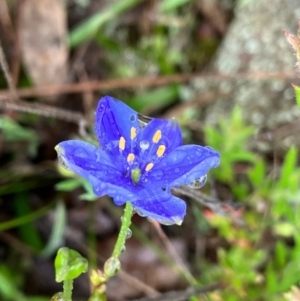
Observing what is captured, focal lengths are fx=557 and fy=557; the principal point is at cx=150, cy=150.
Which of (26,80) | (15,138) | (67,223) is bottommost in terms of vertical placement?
(67,223)

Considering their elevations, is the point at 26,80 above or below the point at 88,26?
below

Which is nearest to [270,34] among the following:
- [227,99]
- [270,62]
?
[270,62]

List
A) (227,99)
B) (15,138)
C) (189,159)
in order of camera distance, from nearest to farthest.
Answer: (189,159)
(15,138)
(227,99)

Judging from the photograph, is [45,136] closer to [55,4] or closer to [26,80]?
[26,80]

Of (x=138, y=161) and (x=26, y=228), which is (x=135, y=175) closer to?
(x=138, y=161)

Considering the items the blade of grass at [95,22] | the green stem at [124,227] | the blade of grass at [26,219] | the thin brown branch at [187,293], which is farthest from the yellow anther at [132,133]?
the blade of grass at [95,22]

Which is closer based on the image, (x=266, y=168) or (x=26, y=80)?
(x=266, y=168)

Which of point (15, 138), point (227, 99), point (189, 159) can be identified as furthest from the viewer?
point (227, 99)
